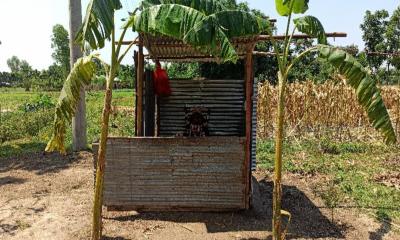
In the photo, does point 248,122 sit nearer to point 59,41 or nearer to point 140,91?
point 140,91

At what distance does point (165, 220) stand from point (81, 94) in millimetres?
6244

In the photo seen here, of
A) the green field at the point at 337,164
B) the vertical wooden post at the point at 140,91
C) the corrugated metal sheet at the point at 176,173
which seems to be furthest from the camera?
the green field at the point at 337,164

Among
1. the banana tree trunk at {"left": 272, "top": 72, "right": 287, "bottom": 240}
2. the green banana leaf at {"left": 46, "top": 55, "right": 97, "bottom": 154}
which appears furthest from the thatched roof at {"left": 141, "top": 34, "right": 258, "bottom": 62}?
the green banana leaf at {"left": 46, "top": 55, "right": 97, "bottom": 154}

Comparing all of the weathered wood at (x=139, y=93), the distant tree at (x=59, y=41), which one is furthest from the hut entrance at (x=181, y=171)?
the distant tree at (x=59, y=41)

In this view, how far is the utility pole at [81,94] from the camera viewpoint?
38.7ft

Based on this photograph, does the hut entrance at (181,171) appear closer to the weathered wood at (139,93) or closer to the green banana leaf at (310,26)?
the weathered wood at (139,93)

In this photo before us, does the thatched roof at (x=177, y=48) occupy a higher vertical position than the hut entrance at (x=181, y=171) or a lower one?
higher

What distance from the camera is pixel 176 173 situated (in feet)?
22.2

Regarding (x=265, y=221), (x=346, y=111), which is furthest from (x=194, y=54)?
(x=346, y=111)

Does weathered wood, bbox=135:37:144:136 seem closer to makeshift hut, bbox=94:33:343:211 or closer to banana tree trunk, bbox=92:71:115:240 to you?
makeshift hut, bbox=94:33:343:211

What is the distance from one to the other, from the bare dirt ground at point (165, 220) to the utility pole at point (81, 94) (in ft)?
11.7

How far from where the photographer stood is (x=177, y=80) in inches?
384

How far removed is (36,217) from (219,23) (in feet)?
14.4

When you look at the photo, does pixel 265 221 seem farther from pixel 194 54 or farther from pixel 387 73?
pixel 387 73
